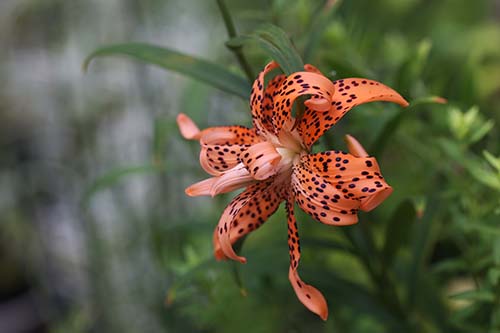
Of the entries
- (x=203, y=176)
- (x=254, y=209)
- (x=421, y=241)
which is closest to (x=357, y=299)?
(x=421, y=241)

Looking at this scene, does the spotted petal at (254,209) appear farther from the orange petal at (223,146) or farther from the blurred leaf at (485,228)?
the blurred leaf at (485,228)

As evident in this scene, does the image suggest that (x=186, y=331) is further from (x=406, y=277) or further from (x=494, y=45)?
(x=494, y=45)

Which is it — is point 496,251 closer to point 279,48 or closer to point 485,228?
point 485,228

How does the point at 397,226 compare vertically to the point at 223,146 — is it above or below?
below

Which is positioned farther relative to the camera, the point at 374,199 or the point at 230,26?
the point at 230,26

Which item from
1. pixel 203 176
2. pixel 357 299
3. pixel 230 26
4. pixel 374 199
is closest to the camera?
pixel 374 199

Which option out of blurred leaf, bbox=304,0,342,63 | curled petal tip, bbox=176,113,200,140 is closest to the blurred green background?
blurred leaf, bbox=304,0,342,63

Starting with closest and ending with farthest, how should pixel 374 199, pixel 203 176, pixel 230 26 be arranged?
pixel 374 199 < pixel 230 26 < pixel 203 176
